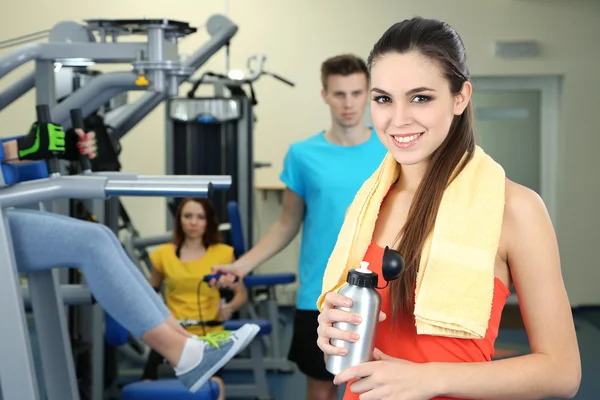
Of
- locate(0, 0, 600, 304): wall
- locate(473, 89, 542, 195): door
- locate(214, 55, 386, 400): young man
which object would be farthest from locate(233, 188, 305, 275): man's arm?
locate(473, 89, 542, 195): door

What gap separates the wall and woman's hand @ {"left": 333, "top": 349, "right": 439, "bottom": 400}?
6044mm

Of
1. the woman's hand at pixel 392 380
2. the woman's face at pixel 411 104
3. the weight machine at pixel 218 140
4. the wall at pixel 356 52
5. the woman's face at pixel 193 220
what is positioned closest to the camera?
the woman's hand at pixel 392 380

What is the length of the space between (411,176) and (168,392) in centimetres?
172

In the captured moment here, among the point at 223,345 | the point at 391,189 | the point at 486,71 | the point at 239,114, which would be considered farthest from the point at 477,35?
the point at 391,189

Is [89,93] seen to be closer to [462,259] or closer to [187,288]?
[187,288]

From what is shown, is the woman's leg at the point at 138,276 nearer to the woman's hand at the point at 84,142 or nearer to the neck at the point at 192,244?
the woman's hand at the point at 84,142

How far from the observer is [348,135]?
2.56 metres

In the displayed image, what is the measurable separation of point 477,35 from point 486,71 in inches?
12.2

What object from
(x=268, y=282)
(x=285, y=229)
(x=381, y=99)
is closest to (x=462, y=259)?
(x=381, y=99)

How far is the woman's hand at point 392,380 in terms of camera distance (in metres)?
1.08

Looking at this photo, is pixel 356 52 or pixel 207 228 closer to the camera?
pixel 207 228

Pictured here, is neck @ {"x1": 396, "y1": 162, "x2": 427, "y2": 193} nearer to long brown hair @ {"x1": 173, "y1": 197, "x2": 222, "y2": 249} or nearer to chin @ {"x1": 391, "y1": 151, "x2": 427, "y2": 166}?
chin @ {"x1": 391, "y1": 151, "x2": 427, "y2": 166}

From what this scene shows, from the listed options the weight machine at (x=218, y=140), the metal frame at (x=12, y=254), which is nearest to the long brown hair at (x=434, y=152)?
the metal frame at (x=12, y=254)

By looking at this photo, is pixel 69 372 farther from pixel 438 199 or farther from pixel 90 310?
pixel 438 199
